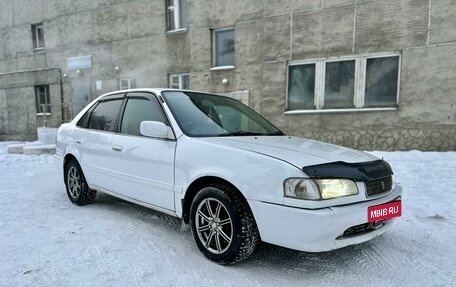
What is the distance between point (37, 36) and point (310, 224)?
16587 millimetres

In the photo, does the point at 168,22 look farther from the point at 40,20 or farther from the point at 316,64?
the point at 40,20

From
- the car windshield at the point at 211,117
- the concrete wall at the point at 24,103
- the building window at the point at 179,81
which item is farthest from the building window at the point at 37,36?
the car windshield at the point at 211,117

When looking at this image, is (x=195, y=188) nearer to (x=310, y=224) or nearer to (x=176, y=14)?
(x=310, y=224)

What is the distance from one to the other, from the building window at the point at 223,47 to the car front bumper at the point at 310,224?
28.2 feet

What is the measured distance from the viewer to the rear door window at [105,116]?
3.99m

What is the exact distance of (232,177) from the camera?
261cm

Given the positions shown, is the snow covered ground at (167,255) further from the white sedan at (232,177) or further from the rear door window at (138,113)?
the rear door window at (138,113)

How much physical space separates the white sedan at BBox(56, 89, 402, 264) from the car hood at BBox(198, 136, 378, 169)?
0.01 meters

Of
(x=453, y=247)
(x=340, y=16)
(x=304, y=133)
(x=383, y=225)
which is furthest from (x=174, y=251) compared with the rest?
(x=340, y=16)

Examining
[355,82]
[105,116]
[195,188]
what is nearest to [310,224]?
[195,188]

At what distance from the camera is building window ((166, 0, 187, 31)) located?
11.2 m

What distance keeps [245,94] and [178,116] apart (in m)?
7.09

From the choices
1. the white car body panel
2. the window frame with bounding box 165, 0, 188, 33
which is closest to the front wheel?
the white car body panel

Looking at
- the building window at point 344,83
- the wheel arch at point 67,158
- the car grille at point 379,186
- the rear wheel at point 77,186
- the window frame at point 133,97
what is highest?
the building window at point 344,83
